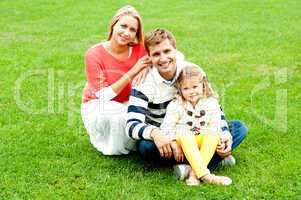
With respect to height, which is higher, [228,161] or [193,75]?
[193,75]

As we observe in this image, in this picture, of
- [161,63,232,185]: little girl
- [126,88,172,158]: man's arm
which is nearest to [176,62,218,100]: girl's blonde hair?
[161,63,232,185]: little girl

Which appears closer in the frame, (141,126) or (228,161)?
(141,126)

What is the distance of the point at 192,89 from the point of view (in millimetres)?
3797

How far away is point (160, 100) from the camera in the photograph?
393 centimetres

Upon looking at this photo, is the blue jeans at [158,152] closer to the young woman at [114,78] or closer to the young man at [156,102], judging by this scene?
the young man at [156,102]

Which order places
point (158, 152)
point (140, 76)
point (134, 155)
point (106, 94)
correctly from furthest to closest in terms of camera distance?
point (134, 155) < point (106, 94) < point (140, 76) < point (158, 152)

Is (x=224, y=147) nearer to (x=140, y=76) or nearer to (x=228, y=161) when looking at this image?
(x=228, y=161)

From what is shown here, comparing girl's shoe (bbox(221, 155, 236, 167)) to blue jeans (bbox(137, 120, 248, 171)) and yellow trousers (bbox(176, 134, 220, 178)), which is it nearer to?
blue jeans (bbox(137, 120, 248, 171))

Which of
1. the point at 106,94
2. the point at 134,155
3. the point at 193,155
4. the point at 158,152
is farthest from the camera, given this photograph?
the point at 134,155

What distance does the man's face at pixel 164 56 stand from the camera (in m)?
3.82

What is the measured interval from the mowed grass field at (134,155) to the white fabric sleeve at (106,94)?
44 centimetres

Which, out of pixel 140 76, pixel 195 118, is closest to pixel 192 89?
pixel 195 118

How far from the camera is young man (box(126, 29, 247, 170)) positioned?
148 inches

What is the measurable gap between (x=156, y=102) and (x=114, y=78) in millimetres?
377
